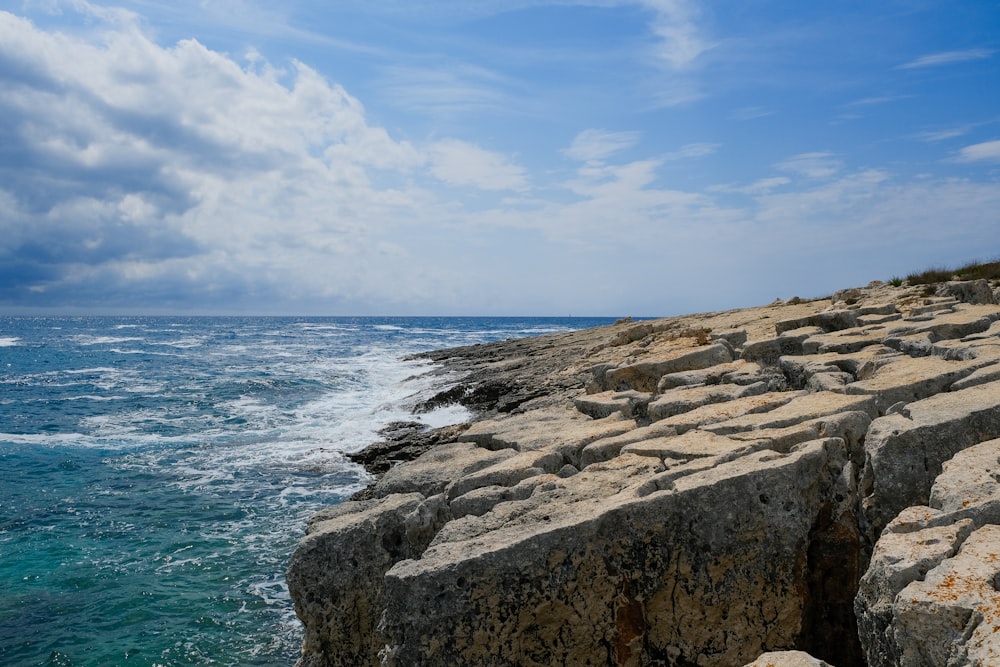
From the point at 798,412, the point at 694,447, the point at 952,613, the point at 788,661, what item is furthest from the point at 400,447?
the point at 952,613

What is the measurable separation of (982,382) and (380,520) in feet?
19.8

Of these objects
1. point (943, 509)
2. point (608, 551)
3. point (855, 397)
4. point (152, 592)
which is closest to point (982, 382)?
point (855, 397)

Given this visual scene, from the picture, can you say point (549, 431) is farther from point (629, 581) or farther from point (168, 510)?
point (168, 510)

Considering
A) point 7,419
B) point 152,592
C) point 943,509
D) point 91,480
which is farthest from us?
point 7,419

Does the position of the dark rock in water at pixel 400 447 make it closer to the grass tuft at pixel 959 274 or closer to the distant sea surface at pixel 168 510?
the distant sea surface at pixel 168 510

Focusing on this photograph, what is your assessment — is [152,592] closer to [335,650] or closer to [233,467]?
[335,650]

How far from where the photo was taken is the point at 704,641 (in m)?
5.18

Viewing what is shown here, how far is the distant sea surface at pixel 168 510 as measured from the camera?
9.02 m

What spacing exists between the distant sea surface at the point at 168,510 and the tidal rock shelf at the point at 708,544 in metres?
3.59

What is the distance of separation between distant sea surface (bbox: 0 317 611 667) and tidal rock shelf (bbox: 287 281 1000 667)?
359cm

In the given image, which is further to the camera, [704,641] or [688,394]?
[688,394]

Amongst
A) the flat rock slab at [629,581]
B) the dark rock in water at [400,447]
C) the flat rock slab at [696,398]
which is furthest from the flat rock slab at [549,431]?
the dark rock in water at [400,447]

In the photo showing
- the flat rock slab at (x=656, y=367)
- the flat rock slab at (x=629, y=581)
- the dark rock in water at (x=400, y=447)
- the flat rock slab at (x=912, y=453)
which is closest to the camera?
the flat rock slab at (x=629, y=581)

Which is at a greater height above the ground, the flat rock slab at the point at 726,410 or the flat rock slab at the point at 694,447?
the flat rock slab at the point at 726,410
